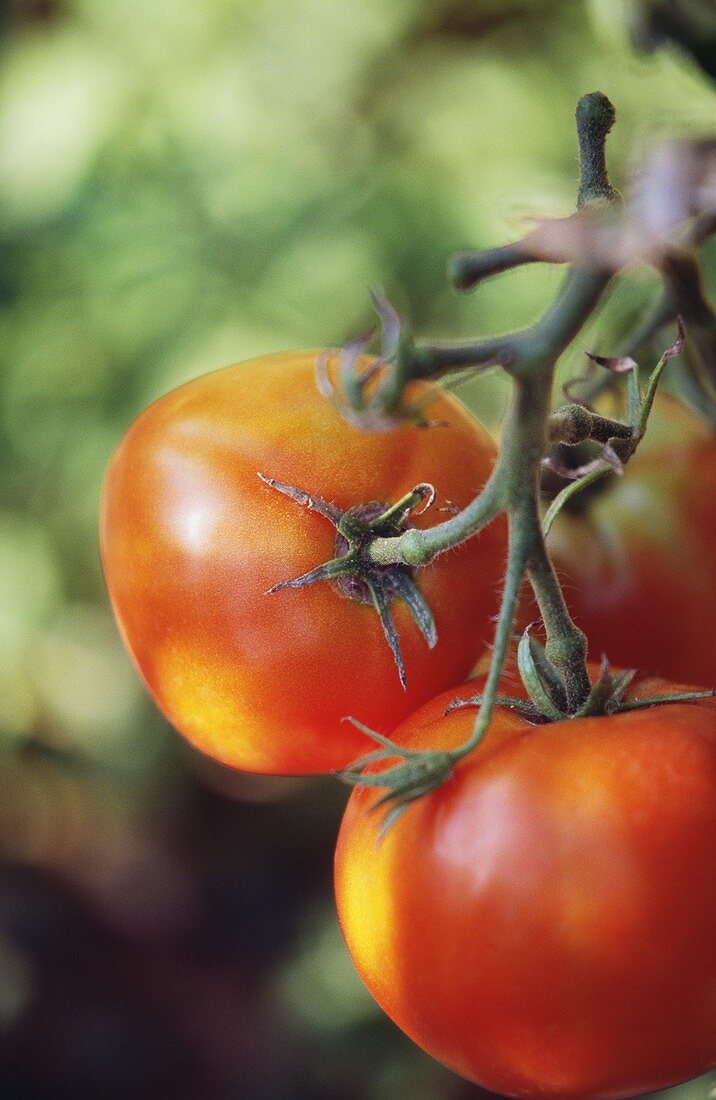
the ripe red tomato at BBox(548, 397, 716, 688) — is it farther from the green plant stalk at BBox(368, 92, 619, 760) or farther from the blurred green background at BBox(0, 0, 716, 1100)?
the blurred green background at BBox(0, 0, 716, 1100)

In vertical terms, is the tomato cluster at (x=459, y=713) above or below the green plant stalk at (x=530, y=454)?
below

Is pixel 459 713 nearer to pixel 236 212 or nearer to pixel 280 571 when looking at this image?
pixel 280 571

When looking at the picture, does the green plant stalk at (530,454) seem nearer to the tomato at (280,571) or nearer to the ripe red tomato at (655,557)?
the tomato at (280,571)

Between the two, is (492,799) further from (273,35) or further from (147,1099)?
(147,1099)

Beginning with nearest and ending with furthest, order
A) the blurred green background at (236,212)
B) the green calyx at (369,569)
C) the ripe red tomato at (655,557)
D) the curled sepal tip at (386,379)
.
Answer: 1. the curled sepal tip at (386,379)
2. the green calyx at (369,569)
3. the ripe red tomato at (655,557)
4. the blurred green background at (236,212)

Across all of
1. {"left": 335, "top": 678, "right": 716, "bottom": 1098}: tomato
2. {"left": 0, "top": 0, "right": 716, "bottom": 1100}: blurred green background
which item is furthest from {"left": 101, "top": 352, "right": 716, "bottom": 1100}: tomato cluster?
{"left": 0, "top": 0, "right": 716, "bottom": 1100}: blurred green background

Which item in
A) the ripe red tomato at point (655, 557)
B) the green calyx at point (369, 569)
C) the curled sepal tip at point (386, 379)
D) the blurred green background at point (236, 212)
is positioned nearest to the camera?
the curled sepal tip at point (386, 379)

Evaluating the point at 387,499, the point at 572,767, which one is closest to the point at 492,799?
the point at 572,767

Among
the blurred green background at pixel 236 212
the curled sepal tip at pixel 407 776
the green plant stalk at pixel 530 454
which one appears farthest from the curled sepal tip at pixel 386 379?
the blurred green background at pixel 236 212
